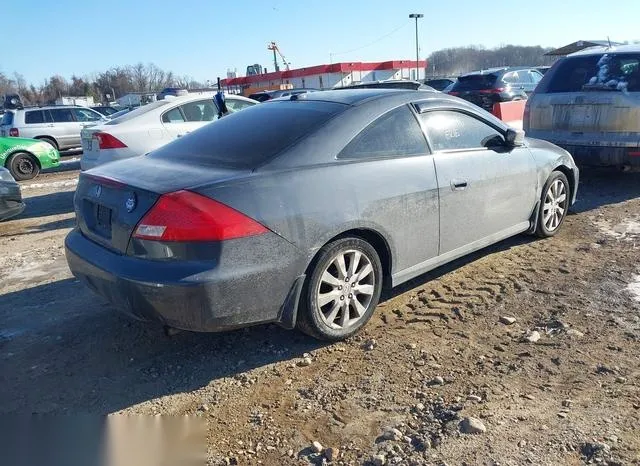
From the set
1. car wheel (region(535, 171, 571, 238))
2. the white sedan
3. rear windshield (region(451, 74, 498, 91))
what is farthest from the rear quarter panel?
rear windshield (region(451, 74, 498, 91))

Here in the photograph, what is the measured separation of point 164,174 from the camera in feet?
11.1

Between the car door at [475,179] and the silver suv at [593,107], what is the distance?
8.27ft

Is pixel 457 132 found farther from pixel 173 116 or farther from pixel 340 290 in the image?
pixel 173 116

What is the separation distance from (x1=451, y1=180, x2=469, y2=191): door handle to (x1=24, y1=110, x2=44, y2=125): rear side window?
15.1m

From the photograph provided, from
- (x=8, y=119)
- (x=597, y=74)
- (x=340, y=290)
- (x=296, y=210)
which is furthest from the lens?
(x=8, y=119)

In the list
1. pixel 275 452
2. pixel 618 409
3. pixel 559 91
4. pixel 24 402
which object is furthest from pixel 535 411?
pixel 559 91

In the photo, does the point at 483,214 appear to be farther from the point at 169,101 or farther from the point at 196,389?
the point at 169,101

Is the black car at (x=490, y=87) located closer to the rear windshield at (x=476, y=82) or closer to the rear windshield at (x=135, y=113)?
the rear windshield at (x=476, y=82)

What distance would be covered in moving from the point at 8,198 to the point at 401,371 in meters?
5.77

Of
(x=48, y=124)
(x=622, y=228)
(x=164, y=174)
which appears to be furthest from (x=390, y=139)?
(x=48, y=124)

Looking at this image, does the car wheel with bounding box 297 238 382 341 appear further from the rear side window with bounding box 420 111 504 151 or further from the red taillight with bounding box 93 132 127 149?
the red taillight with bounding box 93 132 127 149

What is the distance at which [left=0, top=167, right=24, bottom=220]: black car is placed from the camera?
6848 millimetres

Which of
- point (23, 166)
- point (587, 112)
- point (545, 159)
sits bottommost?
point (23, 166)

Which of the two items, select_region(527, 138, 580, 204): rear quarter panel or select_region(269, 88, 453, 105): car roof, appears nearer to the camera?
select_region(269, 88, 453, 105): car roof
